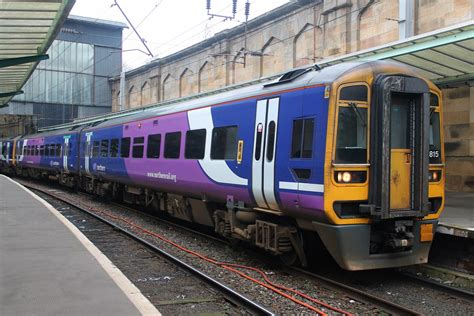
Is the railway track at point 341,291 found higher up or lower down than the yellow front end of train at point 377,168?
lower down

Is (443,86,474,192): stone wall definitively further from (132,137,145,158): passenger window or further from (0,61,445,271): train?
(132,137,145,158): passenger window

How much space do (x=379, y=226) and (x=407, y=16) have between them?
35.7ft

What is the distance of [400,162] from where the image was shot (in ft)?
22.2

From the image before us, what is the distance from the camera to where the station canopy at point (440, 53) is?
28.1 ft

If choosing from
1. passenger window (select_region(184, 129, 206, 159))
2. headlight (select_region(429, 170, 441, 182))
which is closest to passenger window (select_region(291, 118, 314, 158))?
headlight (select_region(429, 170, 441, 182))

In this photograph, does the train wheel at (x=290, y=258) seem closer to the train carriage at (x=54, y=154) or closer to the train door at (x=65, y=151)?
the train carriage at (x=54, y=154)

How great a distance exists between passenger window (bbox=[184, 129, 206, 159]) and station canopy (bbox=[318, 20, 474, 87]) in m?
3.15

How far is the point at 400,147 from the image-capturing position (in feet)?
22.4

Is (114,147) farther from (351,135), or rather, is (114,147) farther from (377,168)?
(377,168)

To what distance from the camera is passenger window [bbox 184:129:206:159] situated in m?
9.65

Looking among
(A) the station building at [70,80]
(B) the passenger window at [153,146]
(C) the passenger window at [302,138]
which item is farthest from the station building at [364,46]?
(A) the station building at [70,80]

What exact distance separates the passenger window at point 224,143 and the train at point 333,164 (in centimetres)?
2

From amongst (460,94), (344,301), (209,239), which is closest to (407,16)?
(460,94)

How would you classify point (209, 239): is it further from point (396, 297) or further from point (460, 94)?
point (460, 94)
